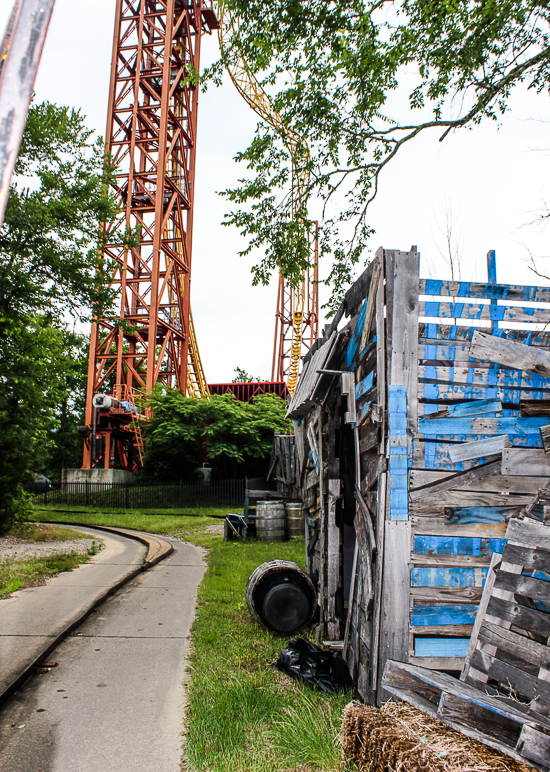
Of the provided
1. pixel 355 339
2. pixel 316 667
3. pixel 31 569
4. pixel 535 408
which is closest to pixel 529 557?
pixel 535 408

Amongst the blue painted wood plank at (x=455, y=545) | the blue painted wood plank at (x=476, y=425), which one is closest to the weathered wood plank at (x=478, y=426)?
the blue painted wood plank at (x=476, y=425)

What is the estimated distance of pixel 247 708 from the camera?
14.2 ft

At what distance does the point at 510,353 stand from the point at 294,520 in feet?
33.1

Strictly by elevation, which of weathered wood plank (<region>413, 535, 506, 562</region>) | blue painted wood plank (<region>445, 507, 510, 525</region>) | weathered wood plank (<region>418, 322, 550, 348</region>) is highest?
weathered wood plank (<region>418, 322, 550, 348</region>)

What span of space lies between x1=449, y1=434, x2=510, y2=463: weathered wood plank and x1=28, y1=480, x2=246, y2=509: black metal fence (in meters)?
20.5

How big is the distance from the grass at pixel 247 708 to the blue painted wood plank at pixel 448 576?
47.8 inches

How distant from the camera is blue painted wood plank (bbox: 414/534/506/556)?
437 cm

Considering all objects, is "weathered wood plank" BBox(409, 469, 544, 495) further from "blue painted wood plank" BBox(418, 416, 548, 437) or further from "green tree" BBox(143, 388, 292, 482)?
"green tree" BBox(143, 388, 292, 482)

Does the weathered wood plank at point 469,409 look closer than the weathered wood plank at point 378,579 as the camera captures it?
No

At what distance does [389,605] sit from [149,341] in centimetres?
2791

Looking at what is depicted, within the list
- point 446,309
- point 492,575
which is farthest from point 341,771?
point 446,309

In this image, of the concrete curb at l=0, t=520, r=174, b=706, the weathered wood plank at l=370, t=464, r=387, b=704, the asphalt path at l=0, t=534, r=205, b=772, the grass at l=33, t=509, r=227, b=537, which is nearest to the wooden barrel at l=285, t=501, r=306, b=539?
the concrete curb at l=0, t=520, r=174, b=706

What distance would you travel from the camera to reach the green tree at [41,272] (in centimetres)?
1339

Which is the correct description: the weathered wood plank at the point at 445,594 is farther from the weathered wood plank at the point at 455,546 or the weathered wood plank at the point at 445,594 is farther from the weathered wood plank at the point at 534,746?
the weathered wood plank at the point at 534,746
